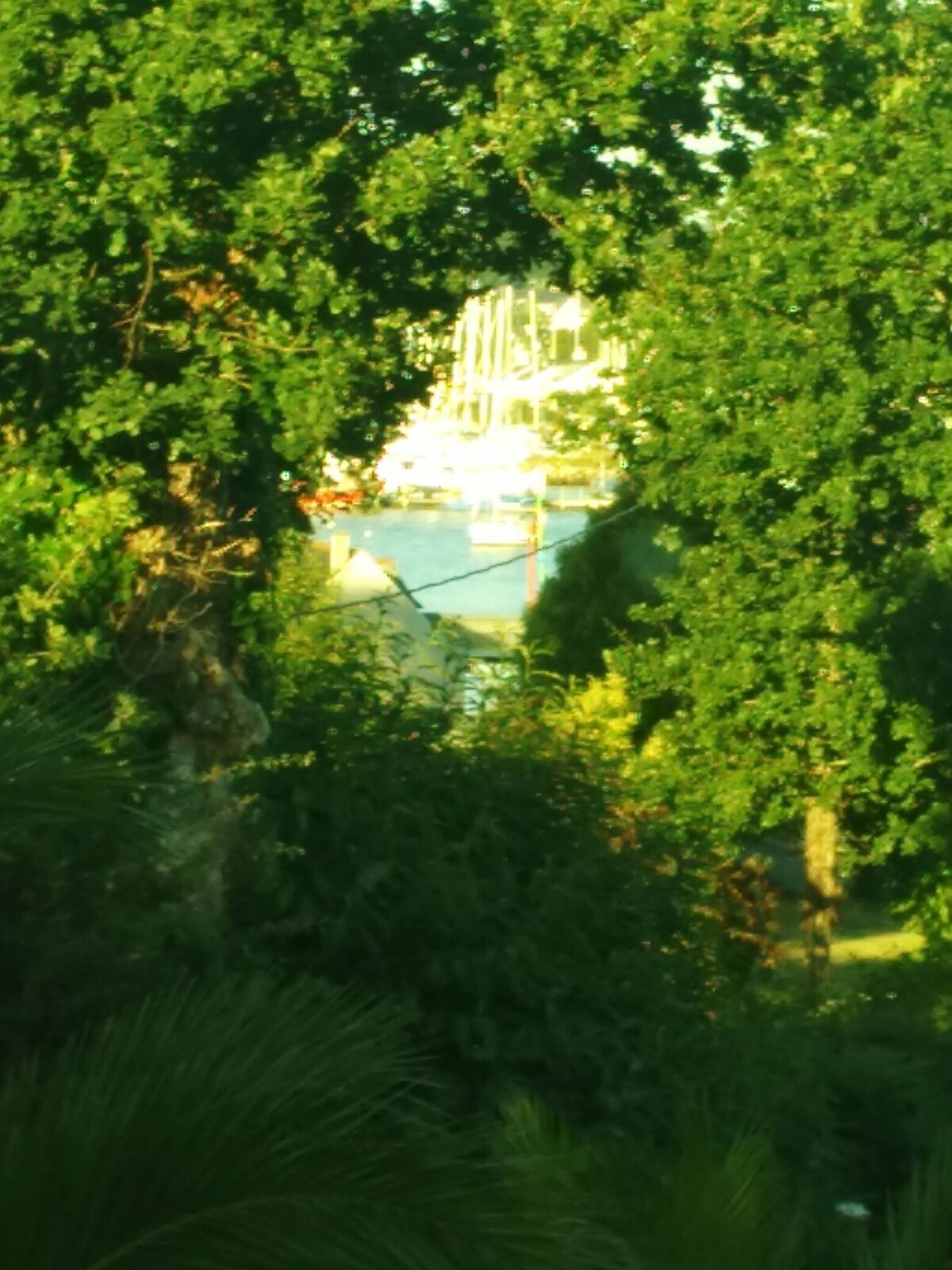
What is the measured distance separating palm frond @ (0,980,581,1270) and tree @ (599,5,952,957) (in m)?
6.65

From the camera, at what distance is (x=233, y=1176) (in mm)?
3291

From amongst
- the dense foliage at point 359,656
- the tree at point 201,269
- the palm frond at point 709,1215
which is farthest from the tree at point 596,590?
the palm frond at point 709,1215

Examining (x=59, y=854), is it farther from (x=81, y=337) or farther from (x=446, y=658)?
(x=446, y=658)

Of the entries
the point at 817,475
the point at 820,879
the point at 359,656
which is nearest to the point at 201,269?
the point at 359,656

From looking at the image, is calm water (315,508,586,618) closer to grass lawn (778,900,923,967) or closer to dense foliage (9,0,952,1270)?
grass lawn (778,900,923,967)

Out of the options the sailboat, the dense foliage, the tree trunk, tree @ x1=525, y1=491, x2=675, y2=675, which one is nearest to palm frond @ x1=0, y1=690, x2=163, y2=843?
the dense foliage

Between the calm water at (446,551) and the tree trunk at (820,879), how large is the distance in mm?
4269

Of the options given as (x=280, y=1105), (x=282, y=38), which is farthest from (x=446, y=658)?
(x=280, y=1105)

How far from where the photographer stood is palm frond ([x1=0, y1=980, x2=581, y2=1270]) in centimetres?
321

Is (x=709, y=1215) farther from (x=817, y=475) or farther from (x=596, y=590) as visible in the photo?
(x=596, y=590)

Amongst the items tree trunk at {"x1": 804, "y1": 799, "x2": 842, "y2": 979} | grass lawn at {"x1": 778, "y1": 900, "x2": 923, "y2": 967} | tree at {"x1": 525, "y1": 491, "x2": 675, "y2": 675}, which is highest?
tree at {"x1": 525, "y1": 491, "x2": 675, "y2": 675}

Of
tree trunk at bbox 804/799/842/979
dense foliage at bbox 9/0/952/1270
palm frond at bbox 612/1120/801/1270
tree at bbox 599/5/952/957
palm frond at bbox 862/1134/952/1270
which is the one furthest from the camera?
tree trunk at bbox 804/799/842/979

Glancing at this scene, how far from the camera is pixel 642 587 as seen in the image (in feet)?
85.1

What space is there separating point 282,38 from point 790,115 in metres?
3.03
